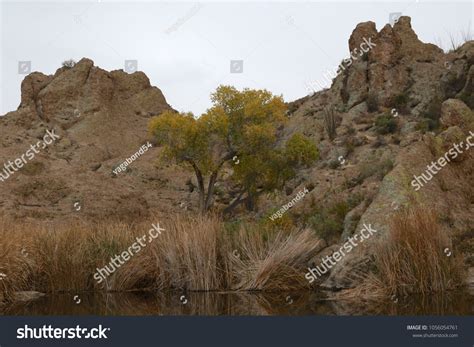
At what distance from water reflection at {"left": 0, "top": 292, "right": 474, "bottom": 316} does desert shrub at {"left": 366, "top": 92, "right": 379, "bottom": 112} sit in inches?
909

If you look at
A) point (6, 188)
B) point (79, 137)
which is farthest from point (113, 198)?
point (79, 137)

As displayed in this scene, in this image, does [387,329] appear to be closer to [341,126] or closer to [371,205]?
[371,205]

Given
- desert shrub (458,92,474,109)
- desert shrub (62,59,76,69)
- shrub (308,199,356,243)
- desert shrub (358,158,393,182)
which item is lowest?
shrub (308,199,356,243)

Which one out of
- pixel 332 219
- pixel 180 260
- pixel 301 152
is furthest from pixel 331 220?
pixel 301 152

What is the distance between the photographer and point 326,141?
35.5 meters

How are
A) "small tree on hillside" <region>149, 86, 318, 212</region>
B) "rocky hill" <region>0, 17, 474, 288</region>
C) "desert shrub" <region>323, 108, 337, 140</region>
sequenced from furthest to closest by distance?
"desert shrub" <region>323, 108, 337, 140</region> → "small tree on hillside" <region>149, 86, 318, 212</region> → "rocky hill" <region>0, 17, 474, 288</region>

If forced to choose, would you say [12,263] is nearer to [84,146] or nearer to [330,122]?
[330,122]

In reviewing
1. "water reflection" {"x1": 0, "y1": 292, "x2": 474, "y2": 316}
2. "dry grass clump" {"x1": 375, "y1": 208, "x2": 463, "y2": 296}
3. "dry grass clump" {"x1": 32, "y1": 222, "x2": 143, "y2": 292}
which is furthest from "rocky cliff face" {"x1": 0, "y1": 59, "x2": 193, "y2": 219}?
"dry grass clump" {"x1": 375, "y1": 208, "x2": 463, "y2": 296}

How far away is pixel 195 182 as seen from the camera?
4016 centimetres

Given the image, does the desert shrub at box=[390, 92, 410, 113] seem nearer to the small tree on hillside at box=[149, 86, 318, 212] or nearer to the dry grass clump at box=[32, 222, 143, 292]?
the small tree on hillside at box=[149, 86, 318, 212]

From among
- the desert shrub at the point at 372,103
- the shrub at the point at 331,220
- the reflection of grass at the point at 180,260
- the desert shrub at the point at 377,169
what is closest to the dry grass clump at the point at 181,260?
the reflection of grass at the point at 180,260

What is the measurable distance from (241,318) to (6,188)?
27.3 meters

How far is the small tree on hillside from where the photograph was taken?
34094 mm

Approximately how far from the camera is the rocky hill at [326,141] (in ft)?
53.8
